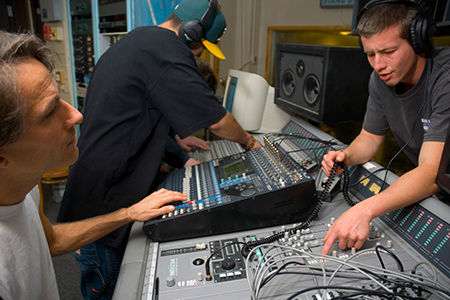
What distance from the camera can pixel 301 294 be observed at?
0.68 m

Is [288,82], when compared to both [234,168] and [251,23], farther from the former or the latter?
[251,23]

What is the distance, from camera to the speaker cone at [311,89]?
166 centimetres

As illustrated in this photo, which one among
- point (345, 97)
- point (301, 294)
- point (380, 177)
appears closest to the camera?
point (301, 294)

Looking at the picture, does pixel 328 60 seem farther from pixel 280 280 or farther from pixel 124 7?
pixel 124 7

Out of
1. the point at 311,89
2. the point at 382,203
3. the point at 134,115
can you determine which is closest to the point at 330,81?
the point at 311,89

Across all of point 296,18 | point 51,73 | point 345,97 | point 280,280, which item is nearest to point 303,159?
point 345,97

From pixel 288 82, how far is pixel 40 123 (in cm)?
158

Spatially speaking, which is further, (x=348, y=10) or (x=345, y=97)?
(x=348, y=10)

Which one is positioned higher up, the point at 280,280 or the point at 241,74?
the point at 241,74

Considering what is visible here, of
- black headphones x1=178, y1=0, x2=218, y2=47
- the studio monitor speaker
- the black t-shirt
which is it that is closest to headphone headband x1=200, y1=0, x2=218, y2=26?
black headphones x1=178, y1=0, x2=218, y2=47

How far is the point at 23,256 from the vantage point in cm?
71

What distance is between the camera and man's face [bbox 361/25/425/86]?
1.01 m

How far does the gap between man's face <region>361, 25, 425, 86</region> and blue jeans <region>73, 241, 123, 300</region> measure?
1.17 meters

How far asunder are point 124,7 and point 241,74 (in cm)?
135
